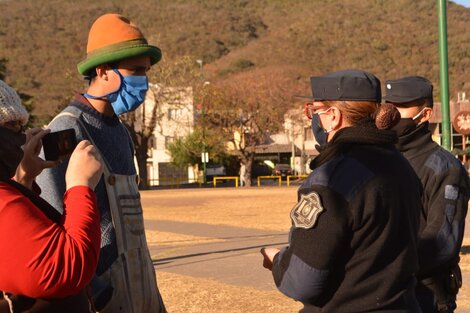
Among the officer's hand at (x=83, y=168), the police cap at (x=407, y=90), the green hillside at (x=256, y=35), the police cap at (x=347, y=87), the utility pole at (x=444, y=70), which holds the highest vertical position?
the green hillside at (x=256, y=35)

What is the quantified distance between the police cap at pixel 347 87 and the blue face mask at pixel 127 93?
75cm

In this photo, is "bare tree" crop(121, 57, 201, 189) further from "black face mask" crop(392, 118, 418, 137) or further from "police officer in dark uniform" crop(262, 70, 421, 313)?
"police officer in dark uniform" crop(262, 70, 421, 313)

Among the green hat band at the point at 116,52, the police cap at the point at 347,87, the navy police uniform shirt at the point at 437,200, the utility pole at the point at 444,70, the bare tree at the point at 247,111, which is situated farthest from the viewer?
the bare tree at the point at 247,111

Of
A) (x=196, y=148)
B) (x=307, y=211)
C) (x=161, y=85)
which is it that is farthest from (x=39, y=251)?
(x=196, y=148)

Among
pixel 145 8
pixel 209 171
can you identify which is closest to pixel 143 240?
pixel 209 171

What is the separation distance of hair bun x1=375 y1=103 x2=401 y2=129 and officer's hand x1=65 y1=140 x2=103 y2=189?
6.22ft

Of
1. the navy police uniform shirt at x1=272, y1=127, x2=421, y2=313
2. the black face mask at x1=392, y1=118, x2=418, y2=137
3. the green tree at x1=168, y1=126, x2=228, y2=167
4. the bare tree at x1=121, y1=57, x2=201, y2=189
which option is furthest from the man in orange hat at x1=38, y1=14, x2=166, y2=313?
the green tree at x1=168, y1=126, x2=228, y2=167

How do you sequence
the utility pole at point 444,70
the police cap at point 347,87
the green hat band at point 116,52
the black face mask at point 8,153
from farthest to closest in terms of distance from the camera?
the utility pole at point 444,70 → the green hat band at point 116,52 → the police cap at point 347,87 → the black face mask at point 8,153

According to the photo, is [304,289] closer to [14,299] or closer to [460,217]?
[14,299]

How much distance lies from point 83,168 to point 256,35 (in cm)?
14768

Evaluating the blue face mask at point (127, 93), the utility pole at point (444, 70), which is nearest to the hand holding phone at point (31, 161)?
the blue face mask at point (127, 93)

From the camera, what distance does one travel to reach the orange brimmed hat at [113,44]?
3672mm

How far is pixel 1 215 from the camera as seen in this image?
2.45m

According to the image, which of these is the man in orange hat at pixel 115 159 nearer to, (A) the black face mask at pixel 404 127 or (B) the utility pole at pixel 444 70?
(A) the black face mask at pixel 404 127
